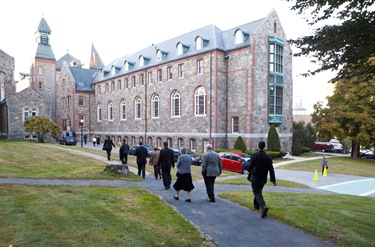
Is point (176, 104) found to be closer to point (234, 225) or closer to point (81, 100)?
point (81, 100)

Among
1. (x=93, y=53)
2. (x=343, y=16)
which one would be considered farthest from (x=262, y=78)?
(x=93, y=53)

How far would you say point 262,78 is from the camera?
102ft

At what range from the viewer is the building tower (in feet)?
194

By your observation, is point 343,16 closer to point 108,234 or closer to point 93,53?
point 108,234

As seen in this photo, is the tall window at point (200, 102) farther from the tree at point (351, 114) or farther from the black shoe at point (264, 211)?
the black shoe at point (264, 211)

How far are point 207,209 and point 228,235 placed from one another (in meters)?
A: 2.05

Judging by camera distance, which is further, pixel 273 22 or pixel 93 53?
pixel 93 53

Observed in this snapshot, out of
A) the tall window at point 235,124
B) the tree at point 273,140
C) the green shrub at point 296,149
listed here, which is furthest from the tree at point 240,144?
the green shrub at point 296,149

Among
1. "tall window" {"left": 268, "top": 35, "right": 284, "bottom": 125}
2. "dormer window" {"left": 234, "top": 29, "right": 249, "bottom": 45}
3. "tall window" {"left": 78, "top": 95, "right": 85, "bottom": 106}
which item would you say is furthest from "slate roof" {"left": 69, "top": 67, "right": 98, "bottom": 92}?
"tall window" {"left": 268, "top": 35, "right": 284, "bottom": 125}

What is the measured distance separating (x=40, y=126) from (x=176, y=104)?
16188 mm

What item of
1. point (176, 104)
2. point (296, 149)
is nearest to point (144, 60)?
point (176, 104)

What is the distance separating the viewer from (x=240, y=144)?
29406mm

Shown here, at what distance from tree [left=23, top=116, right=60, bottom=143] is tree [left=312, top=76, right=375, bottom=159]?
3117cm

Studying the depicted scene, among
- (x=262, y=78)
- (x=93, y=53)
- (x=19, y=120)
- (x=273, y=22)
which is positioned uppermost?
(x=93, y=53)
